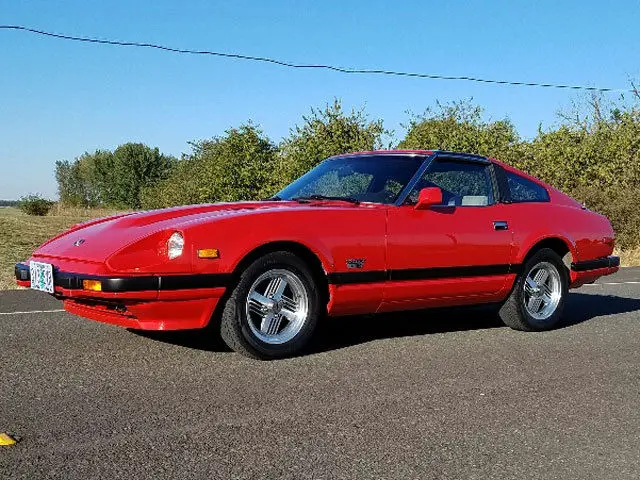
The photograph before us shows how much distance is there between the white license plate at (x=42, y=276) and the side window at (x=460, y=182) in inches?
105

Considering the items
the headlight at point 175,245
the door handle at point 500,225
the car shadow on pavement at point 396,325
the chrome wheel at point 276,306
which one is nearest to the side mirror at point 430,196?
the door handle at point 500,225

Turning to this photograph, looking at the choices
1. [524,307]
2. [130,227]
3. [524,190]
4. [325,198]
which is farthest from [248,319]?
[524,190]

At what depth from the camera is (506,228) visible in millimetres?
6289

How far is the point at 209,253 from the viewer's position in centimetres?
475

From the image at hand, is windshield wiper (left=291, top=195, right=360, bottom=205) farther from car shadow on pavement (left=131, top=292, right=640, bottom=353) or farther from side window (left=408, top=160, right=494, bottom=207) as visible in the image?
car shadow on pavement (left=131, top=292, right=640, bottom=353)

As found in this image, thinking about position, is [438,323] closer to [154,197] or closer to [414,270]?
[414,270]

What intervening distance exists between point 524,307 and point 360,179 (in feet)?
5.92

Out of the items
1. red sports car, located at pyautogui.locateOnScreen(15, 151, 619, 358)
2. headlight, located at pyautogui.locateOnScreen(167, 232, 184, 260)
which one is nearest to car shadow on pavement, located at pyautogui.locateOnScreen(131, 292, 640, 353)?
red sports car, located at pyautogui.locateOnScreen(15, 151, 619, 358)

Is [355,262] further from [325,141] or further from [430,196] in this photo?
[325,141]

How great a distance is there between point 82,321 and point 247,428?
3387mm

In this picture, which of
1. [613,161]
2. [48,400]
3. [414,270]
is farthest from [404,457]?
[613,161]

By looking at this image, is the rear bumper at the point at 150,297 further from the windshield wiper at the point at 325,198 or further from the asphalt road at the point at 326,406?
the windshield wiper at the point at 325,198

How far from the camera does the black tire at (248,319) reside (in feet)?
16.0

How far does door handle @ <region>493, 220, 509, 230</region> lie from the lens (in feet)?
20.4
